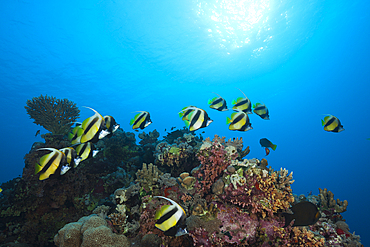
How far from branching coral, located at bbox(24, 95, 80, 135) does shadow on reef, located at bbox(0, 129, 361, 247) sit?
8.72 ft

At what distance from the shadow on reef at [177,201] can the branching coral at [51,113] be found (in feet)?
8.72

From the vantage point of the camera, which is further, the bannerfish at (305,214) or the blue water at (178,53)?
the blue water at (178,53)

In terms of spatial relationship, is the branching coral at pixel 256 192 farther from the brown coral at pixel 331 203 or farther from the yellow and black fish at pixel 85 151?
the yellow and black fish at pixel 85 151

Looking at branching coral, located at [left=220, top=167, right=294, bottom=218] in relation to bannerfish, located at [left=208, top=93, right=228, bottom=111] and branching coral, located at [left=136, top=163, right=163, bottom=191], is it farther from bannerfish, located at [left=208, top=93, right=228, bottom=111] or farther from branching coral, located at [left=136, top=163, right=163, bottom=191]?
branching coral, located at [left=136, top=163, right=163, bottom=191]

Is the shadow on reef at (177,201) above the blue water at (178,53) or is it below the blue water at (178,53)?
below

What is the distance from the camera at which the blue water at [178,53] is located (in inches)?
900

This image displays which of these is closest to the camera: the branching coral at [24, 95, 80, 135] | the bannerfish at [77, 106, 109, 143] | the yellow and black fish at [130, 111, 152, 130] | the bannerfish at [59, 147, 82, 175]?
the bannerfish at [77, 106, 109, 143]

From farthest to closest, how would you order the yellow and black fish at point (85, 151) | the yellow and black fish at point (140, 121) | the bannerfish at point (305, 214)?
the yellow and black fish at point (140, 121) < the yellow and black fish at point (85, 151) < the bannerfish at point (305, 214)

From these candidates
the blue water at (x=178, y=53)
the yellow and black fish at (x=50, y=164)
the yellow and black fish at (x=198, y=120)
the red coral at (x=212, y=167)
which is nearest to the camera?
the yellow and black fish at (x=50, y=164)

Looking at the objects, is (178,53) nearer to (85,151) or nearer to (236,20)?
(236,20)

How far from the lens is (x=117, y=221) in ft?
13.6

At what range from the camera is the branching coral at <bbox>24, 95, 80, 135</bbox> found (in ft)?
28.1

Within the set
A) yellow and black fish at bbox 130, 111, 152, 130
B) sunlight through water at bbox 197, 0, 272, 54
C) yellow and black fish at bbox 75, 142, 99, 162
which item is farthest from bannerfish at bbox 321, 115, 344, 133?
sunlight through water at bbox 197, 0, 272, 54

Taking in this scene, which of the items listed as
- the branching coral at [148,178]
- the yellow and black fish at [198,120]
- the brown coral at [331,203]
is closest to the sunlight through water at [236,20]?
the yellow and black fish at [198,120]
